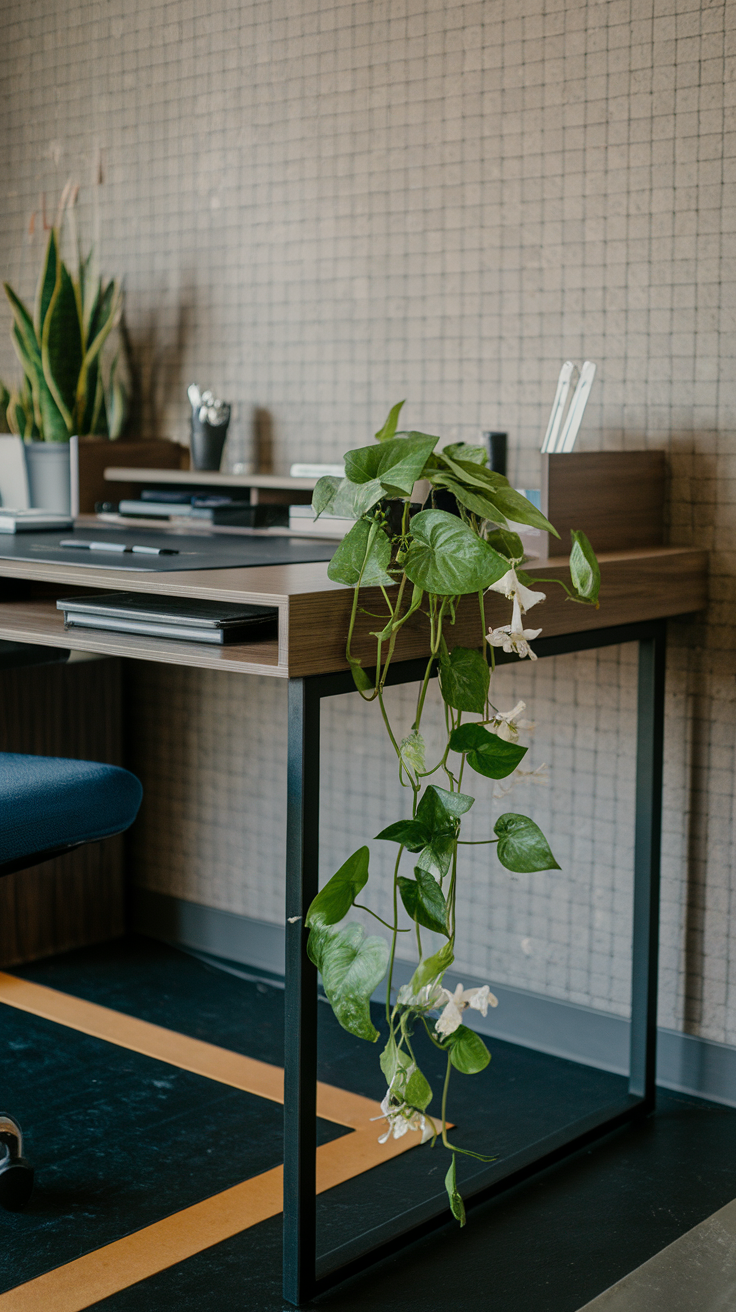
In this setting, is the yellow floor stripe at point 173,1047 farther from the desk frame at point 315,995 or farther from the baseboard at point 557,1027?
the baseboard at point 557,1027

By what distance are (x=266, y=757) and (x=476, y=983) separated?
631 mm

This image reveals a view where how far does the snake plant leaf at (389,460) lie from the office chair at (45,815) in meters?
0.53

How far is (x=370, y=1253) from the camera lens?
1578mm

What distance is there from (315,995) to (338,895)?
0.54 feet

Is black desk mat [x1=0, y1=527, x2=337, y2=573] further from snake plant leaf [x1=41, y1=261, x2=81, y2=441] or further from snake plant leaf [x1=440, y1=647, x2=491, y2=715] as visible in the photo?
snake plant leaf [x1=41, y1=261, x2=81, y2=441]

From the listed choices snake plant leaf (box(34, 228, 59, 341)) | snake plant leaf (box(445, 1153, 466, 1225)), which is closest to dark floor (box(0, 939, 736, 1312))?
snake plant leaf (box(445, 1153, 466, 1225))

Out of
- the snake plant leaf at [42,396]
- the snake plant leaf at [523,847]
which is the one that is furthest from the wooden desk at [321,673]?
the snake plant leaf at [42,396]

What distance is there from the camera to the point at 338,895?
1368mm

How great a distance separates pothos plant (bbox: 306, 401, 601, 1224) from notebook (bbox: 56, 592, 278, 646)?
126mm

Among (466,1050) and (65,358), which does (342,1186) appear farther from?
(65,358)

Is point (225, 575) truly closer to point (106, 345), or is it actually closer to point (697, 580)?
point (697, 580)

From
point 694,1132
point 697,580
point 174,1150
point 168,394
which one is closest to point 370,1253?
point 174,1150

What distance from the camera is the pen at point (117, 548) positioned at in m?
1.78

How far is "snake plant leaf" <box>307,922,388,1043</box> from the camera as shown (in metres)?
1.32
